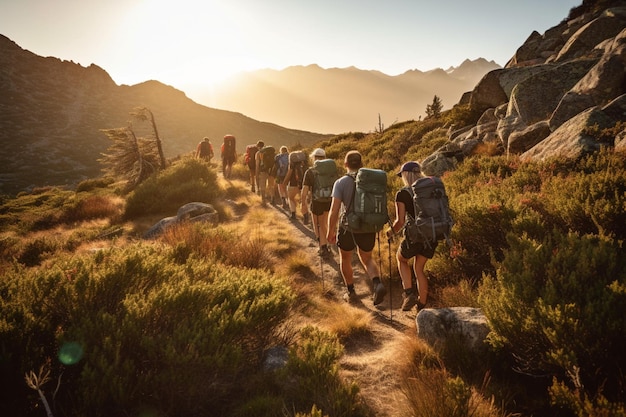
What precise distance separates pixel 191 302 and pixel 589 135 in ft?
30.3

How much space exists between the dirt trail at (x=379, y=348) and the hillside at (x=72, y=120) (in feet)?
209

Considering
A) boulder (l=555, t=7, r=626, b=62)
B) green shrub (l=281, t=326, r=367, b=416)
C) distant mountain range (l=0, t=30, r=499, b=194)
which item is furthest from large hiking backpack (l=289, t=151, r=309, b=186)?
distant mountain range (l=0, t=30, r=499, b=194)

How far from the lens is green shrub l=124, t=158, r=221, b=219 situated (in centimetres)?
1337

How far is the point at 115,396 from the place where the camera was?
2.47 meters

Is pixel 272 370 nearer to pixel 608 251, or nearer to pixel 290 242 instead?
pixel 608 251

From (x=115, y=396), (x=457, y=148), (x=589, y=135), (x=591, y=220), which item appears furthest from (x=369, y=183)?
(x=457, y=148)

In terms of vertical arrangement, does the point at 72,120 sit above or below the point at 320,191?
above

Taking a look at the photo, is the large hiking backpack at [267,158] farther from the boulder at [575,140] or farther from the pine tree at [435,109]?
the pine tree at [435,109]

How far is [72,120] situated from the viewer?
86000 millimetres

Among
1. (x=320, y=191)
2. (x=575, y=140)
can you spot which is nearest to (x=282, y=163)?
(x=320, y=191)

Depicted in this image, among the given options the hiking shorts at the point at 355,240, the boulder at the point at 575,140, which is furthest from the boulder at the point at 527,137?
the hiking shorts at the point at 355,240

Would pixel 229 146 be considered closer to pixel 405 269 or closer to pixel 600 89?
pixel 405 269

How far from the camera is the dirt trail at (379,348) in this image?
9.81ft

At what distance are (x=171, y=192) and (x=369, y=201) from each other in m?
11.8
